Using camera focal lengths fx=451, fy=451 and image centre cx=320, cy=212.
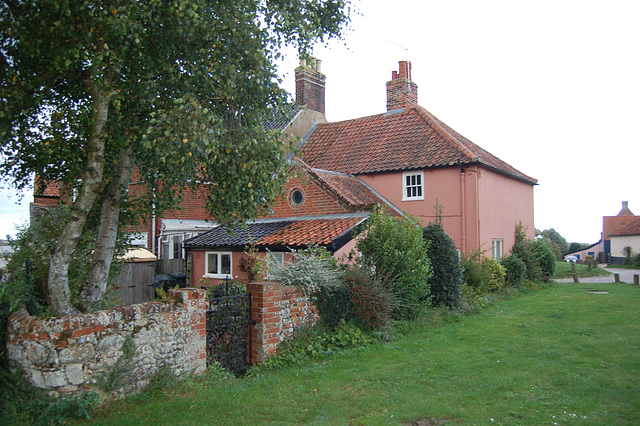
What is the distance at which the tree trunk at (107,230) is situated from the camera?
7262 mm

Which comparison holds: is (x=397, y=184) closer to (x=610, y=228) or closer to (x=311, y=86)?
(x=311, y=86)

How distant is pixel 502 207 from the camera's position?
2003 cm

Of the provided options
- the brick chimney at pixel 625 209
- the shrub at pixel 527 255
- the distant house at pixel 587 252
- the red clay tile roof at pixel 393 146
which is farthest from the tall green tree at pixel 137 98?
the brick chimney at pixel 625 209

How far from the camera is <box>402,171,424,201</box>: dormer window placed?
18.1 meters

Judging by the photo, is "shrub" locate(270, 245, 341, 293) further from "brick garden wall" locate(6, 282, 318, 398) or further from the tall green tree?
"brick garden wall" locate(6, 282, 318, 398)

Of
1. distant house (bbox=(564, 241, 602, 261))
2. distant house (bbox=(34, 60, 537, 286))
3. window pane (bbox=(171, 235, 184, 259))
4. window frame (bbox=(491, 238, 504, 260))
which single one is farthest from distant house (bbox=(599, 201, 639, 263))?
window pane (bbox=(171, 235, 184, 259))

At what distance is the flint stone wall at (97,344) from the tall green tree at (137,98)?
667 millimetres

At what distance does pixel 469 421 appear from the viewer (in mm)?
5656

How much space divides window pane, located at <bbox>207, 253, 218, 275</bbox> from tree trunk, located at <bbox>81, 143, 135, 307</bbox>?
357 inches

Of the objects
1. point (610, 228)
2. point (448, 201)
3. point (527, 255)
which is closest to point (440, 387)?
point (448, 201)

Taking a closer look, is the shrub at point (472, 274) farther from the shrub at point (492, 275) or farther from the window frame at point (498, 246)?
the window frame at point (498, 246)

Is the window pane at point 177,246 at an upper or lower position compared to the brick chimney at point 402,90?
lower

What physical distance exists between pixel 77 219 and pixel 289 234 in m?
8.44

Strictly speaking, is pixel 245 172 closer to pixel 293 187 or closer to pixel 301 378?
pixel 301 378
